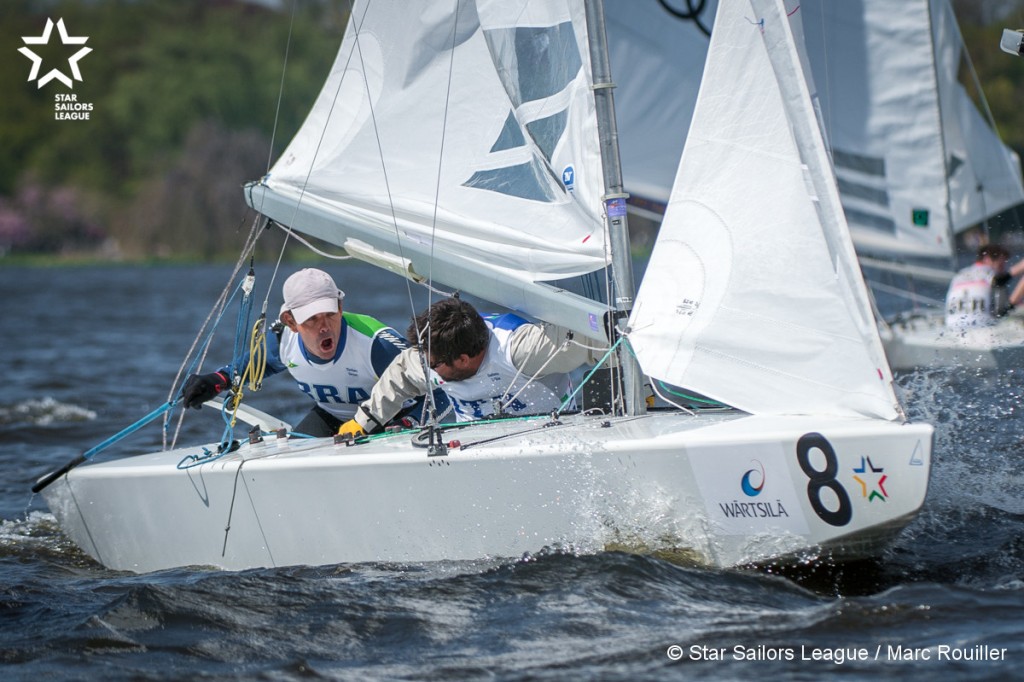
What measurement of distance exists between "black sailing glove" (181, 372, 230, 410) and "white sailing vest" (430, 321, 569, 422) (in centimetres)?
90

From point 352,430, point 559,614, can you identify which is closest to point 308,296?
point 352,430

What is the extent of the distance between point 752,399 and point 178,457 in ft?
7.29

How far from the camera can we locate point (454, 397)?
15.4 feet

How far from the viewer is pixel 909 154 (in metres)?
9.77

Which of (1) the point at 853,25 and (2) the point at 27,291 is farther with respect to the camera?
(2) the point at 27,291

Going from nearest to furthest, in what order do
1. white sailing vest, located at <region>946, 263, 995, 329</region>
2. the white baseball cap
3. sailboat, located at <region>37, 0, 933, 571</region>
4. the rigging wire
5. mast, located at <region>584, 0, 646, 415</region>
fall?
sailboat, located at <region>37, 0, 933, 571</region> < mast, located at <region>584, 0, 646, 415</region> < the white baseball cap < the rigging wire < white sailing vest, located at <region>946, 263, 995, 329</region>

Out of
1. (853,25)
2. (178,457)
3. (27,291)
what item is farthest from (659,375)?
(27,291)

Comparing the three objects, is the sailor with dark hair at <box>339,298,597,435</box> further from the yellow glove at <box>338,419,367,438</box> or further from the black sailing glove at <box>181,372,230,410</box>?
the black sailing glove at <box>181,372,230,410</box>

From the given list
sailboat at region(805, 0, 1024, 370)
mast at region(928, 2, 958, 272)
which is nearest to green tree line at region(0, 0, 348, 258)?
sailboat at region(805, 0, 1024, 370)

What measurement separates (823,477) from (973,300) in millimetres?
5695

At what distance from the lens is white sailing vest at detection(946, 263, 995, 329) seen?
867 cm

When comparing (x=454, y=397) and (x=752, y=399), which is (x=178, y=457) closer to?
(x=454, y=397)

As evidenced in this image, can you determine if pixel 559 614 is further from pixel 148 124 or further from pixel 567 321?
pixel 148 124

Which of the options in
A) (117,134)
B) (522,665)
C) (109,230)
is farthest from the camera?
(117,134)
